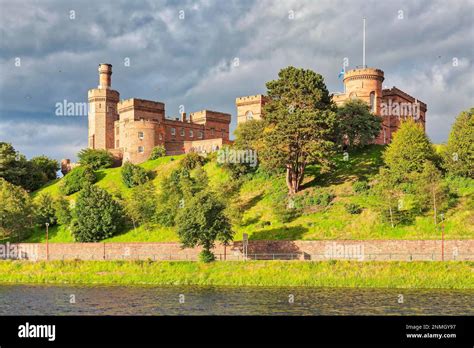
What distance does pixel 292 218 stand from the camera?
57156 millimetres

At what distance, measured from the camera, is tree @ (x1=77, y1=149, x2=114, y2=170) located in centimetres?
8725

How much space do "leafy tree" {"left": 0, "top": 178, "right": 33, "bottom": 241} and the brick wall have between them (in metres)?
2.56

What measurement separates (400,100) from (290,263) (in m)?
50.4

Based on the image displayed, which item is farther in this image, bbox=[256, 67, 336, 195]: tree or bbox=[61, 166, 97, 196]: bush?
bbox=[61, 166, 97, 196]: bush

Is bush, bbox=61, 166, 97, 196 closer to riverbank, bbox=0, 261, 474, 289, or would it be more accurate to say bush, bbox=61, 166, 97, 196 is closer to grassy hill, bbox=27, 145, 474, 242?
grassy hill, bbox=27, 145, 474, 242

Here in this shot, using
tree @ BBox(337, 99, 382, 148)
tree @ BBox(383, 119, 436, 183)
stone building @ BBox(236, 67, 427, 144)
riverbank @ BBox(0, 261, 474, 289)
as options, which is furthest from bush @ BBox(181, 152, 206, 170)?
riverbank @ BBox(0, 261, 474, 289)

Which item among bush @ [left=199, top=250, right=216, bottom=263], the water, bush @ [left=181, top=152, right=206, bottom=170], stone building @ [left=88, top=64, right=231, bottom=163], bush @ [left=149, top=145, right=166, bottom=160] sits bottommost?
the water

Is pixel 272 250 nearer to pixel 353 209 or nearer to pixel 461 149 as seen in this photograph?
pixel 353 209

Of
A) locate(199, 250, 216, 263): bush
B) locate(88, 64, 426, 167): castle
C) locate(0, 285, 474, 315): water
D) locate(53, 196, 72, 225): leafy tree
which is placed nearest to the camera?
locate(0, 285, 474, 315): water

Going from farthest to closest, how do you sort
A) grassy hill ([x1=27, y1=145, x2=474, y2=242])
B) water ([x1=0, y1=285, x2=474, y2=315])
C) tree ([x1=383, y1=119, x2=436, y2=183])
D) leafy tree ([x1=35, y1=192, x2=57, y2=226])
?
leafy tree ([x1=35, y1=192, x2=57, y2=226]) → tree ([x1=383, y1=119, x2=436, y2=183]) → grassy hill ([x1=27, y1=145, x2=474, y2=242]) → water ([x1=0, y1=285, x2=474, y2=315])

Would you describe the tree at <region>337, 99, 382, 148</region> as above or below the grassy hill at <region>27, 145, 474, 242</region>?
above
